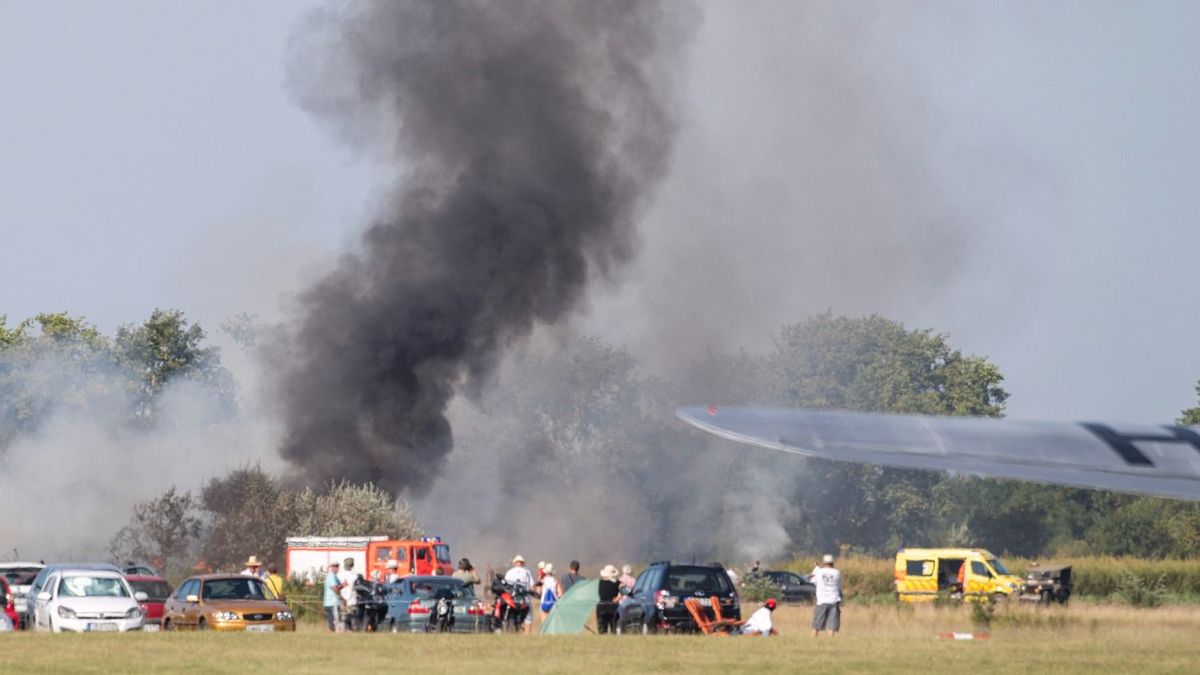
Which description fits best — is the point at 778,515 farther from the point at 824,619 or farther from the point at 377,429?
the point at 824,619

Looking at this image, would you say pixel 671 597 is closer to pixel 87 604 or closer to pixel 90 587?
pixel 87 604

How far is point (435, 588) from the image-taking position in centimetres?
3431

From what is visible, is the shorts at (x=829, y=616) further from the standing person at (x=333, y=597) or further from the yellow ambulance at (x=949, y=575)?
the yellow ambulance at (x=949, y=575)

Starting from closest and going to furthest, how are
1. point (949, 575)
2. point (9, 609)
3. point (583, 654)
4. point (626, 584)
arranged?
point (583, 654), point (9, 609), point (626, 584), point (949, 575)

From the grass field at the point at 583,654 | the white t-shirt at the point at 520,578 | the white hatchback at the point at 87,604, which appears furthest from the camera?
the white t-shirt at the point at 520,578

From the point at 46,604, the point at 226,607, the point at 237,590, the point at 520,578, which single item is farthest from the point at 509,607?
the point at 46,604

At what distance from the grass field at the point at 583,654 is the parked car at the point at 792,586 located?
80.9 feet

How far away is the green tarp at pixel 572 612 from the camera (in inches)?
1241

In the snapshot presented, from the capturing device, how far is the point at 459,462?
100 meters

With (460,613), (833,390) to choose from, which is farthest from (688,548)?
(460,613)

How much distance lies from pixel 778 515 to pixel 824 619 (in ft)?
190

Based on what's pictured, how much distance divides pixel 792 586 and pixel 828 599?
26.8m

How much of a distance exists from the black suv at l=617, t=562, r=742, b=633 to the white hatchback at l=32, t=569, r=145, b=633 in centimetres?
959

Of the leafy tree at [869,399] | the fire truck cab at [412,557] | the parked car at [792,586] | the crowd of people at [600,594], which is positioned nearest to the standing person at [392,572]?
the crowd of people at [600,594]
